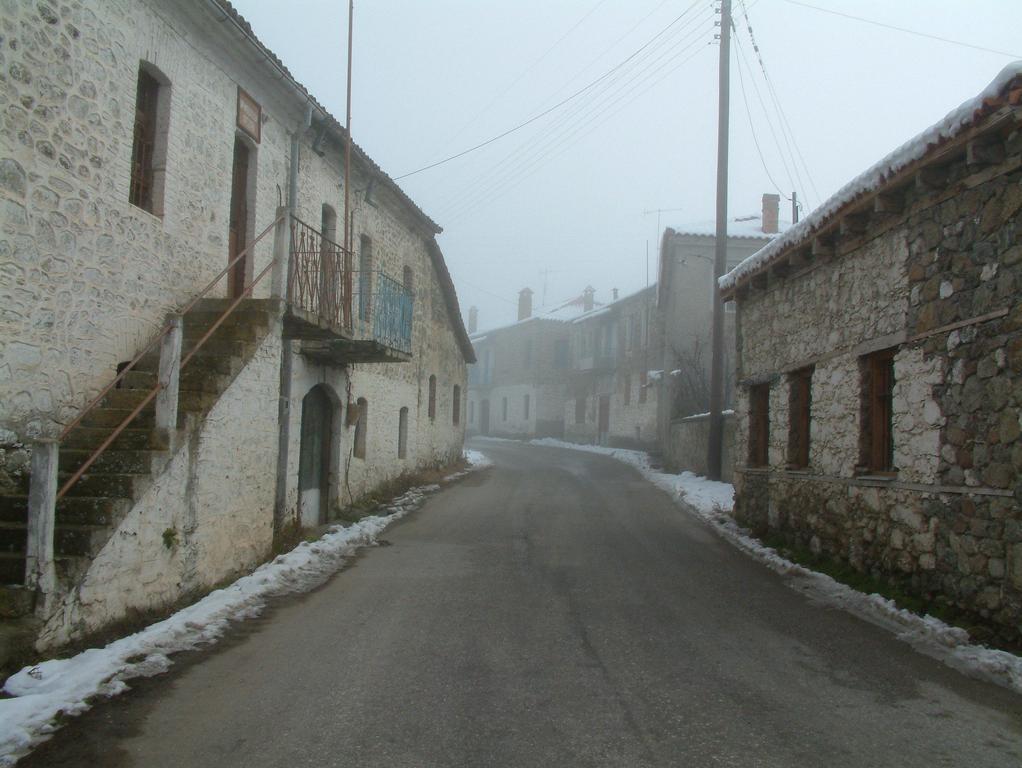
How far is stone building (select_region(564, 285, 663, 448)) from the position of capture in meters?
32.8

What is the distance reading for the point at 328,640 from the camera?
6410mm

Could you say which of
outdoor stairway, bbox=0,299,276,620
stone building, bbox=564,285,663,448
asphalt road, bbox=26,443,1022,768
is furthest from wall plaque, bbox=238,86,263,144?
stone building, bbox=564,285,663,448

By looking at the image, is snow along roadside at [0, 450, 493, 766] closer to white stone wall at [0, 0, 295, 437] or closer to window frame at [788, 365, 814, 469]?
white stone wall at [0, 0, 295, 437]

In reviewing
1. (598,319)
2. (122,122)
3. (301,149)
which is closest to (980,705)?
(122,122)

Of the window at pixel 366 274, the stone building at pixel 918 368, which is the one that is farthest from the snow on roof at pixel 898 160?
the window at pixel 366 274

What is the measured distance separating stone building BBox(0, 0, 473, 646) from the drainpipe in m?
0.03

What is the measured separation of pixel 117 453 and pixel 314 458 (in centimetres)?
621

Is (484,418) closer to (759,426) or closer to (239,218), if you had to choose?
(759,426)

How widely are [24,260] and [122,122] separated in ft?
6.54

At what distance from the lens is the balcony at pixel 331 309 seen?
10359 millimetres

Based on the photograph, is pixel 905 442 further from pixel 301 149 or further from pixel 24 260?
pixel 301 149

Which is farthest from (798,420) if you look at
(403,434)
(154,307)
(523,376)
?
(523,376)

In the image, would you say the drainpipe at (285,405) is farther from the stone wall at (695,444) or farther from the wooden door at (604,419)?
the wooden door at (604,419)

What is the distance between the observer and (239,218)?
10727 mm
